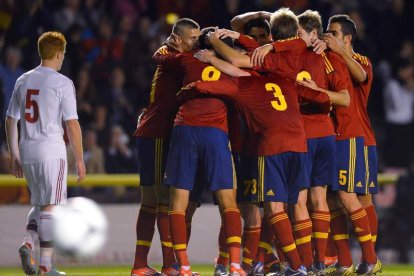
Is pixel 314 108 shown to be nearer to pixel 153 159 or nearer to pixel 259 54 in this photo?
pixel 259 54

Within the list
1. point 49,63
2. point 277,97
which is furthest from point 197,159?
point 49,63

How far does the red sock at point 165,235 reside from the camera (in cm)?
1070

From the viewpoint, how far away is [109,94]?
16078mm

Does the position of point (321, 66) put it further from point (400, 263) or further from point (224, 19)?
point (224, 19)

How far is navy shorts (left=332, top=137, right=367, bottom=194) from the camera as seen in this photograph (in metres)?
11.0

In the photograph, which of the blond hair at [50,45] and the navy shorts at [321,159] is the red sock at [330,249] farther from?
the blond hair at [50,45]

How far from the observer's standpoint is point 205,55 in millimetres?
10242

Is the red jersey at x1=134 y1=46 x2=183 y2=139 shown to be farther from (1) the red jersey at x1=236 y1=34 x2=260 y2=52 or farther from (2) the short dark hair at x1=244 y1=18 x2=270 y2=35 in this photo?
(2) the short dark hair at x1=244 y1=18 x2=270 y2=35

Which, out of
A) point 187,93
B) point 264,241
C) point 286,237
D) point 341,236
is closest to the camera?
point 286,237

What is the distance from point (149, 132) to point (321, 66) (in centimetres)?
161

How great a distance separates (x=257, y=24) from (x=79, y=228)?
8.18ft

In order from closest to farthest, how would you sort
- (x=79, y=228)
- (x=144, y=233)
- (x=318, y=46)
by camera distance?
1. (x=318, y=46)
2. (x=144, y=233)
3. (x=79, y=228)

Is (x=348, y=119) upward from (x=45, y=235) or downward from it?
upward

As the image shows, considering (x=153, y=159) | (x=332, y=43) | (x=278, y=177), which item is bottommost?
(x=278, y=177)
